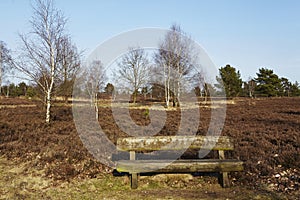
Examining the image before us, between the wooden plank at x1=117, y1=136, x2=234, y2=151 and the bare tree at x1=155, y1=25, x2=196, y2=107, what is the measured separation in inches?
841

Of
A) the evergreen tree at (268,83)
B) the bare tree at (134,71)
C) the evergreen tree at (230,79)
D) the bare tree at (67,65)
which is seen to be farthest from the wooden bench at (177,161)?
the evergreen tree at (268,83)

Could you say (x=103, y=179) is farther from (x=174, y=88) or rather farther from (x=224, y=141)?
(x=174, y=88)

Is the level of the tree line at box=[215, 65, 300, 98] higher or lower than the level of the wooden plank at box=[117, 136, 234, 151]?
higher

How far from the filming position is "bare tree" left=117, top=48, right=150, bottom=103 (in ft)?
78.5

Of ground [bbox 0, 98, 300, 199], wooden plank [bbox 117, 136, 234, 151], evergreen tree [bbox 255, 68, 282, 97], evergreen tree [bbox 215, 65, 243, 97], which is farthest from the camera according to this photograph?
evergreen tree [bbox 255, 68, 282, 97]

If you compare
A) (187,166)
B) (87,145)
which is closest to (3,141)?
(87,145)

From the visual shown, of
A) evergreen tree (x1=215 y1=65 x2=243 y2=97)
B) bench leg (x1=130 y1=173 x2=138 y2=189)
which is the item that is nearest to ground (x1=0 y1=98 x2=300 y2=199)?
bench leg (x1=130 y1=173 x2=138 y2=189)

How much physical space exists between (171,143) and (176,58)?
22.5 metres

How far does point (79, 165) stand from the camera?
5.78 m

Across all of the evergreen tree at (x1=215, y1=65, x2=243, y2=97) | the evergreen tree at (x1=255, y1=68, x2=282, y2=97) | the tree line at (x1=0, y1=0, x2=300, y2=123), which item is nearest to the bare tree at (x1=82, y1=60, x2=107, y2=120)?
the tree line at (x1=0, y1=0, x2=300, y2=123)

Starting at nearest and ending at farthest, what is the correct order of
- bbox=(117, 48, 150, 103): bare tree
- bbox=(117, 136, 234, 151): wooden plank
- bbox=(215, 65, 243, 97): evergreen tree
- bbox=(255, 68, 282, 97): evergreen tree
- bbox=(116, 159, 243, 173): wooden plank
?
bbox=(116, 159, 243, 173): wooden plank, bbox=(117, 136, 234, 151): wooden plank, bbox=(117, 48, 150, 103): bare tree, bbox=(215, 65, 243, 97): evergreen tree, bbox=(255, 68, 282, 97): evergreen tree

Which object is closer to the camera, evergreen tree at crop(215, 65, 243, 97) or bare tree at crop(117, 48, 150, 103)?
bare tree at crop(117, 48, 150, 103)

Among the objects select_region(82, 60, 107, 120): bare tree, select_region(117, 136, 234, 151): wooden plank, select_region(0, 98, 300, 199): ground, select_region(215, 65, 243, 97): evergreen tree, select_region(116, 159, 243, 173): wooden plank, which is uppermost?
select_region(215, 65, 243, 97): evergreen tree

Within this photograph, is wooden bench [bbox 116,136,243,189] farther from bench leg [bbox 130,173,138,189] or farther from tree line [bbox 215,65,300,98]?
tree line [bbox 215,65,300,98]
